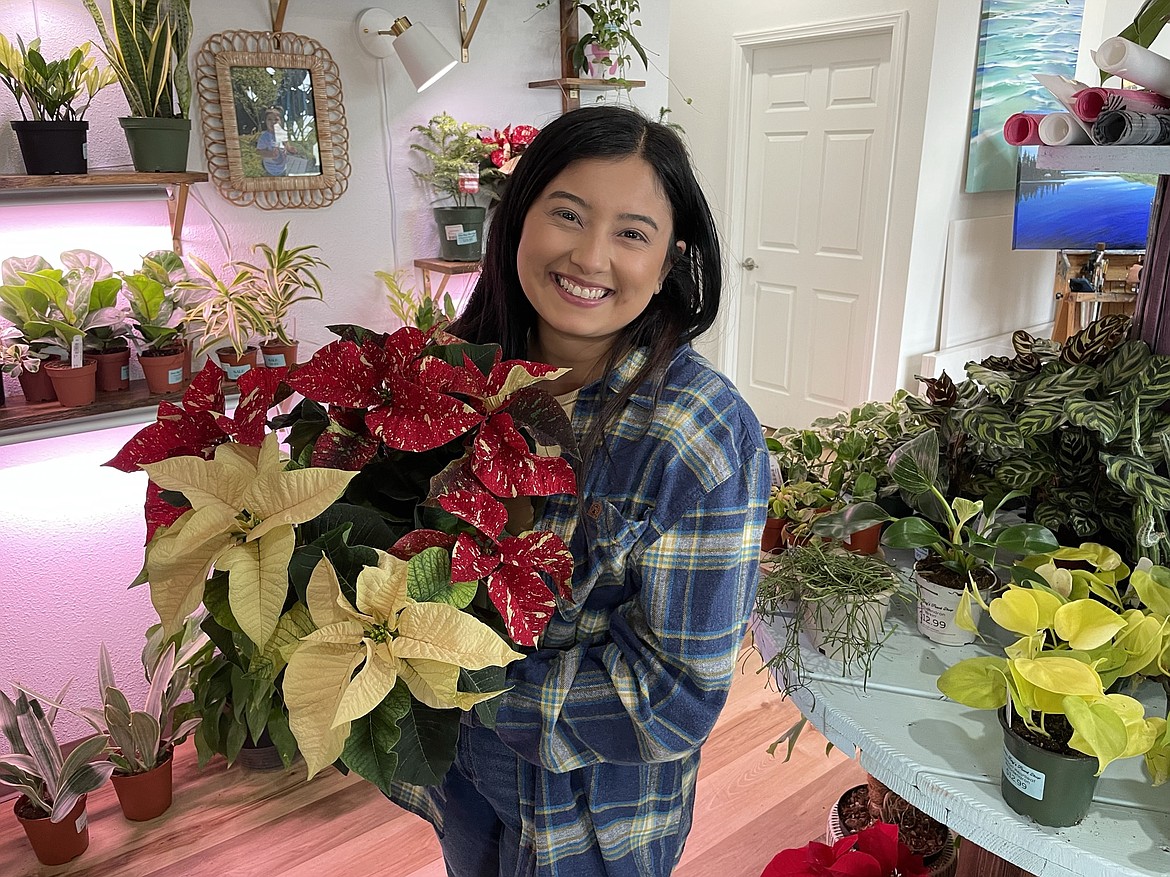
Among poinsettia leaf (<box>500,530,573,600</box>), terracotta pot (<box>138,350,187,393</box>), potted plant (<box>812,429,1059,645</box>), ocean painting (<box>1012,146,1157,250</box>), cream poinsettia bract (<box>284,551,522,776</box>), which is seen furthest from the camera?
ocean painting (<box>1012,146,1157,250</box>)

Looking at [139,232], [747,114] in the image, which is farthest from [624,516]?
[747,114]

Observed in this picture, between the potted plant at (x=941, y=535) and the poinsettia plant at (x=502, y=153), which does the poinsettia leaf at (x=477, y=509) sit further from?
the poinsettia plant at (x=502, y=153)

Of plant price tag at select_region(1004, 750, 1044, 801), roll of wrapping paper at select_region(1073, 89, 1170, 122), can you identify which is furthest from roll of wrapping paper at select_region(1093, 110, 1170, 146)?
plant price tag at select_region(1004, 750, 1044, 801)

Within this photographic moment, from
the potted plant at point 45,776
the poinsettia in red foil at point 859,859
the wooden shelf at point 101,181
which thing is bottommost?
the potted plant at point 45,776

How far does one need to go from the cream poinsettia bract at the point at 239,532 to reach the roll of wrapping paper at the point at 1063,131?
0.92 meters

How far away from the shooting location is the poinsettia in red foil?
4.45 feet

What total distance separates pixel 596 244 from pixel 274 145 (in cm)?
170

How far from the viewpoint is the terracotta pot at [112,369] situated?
2092 mm

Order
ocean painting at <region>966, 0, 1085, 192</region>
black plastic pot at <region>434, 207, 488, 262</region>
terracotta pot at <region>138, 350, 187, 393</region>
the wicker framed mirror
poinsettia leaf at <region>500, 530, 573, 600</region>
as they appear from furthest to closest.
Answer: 1. ocean painting at <region>966, 0, 1085, 192</region>
2. black plastic pot at <region>434, 207, 488, 262</region>
3. the wicker framed mirror
4. terracotta pot at <region>138, 350, 187, 393</region>
5. poinsettia leaf at <region>500, 530, 573, 600</region>

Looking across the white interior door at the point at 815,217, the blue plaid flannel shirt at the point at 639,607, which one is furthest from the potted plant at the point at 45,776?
the white interior door at the point at 815,217

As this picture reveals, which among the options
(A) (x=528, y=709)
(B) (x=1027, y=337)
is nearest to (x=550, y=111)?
(B) (x=1027, y=337)

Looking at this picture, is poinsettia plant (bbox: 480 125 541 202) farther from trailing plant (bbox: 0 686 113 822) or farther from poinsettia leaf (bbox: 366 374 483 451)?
poinsettia leaf (bbox: 366 374 483 451)

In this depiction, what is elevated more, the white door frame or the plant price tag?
the white door frame

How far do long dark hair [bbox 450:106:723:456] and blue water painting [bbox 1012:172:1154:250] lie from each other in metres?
4.14
